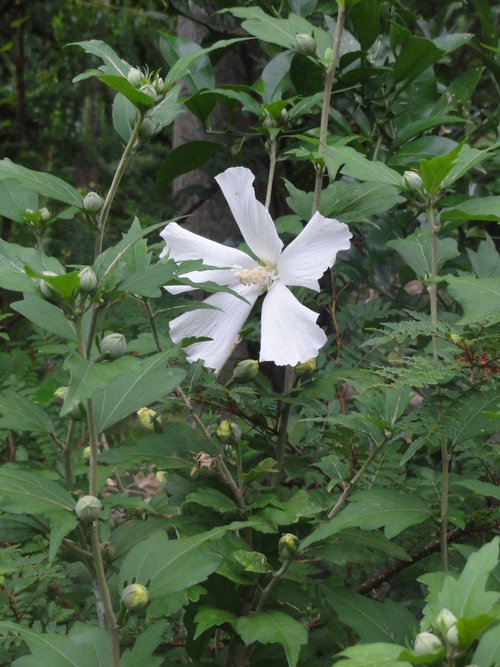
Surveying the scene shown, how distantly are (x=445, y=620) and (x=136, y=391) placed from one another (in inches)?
14.4

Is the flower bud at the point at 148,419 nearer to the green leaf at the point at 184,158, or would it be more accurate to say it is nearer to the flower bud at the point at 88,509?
the flower bud at the point at 88,509

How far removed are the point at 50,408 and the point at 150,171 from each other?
1308 millimetres

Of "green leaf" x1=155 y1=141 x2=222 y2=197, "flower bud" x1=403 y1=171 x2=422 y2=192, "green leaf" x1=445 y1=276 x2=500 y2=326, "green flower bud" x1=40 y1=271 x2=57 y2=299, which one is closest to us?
"green flower bud" x1=40 y1=271 x2=57 y2=299

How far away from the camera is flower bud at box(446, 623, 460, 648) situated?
0.50 meters

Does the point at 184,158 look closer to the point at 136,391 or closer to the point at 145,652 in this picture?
the point at 136,391

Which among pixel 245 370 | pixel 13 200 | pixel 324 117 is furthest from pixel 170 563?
pixel 324 117

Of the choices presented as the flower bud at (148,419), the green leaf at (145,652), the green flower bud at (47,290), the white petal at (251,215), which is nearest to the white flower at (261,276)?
the white petal at (251,215)

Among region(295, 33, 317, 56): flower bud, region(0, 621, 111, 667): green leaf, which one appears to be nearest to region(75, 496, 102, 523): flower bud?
region(0, 621, 111, 667): green leaf

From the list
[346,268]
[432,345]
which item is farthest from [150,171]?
[432,345]

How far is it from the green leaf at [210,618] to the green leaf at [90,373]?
0.28 metres

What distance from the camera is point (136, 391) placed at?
0.72 metres

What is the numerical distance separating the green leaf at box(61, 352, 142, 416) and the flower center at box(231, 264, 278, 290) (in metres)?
0.33

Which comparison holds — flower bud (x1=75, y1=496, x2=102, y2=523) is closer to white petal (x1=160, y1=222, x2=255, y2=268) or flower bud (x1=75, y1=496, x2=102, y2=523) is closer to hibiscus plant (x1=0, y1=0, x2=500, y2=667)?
hibiscus plant (x1=0, y1=0, x2=500, y2=667)

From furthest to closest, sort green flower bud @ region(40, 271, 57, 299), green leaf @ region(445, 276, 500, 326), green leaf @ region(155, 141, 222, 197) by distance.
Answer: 1. green leaf @ region(155, 141, 222, 197)
2. green leaf @ region(445, 276, 500, 326)
3. green flower bud @ region(40, 271, 57, 299)
